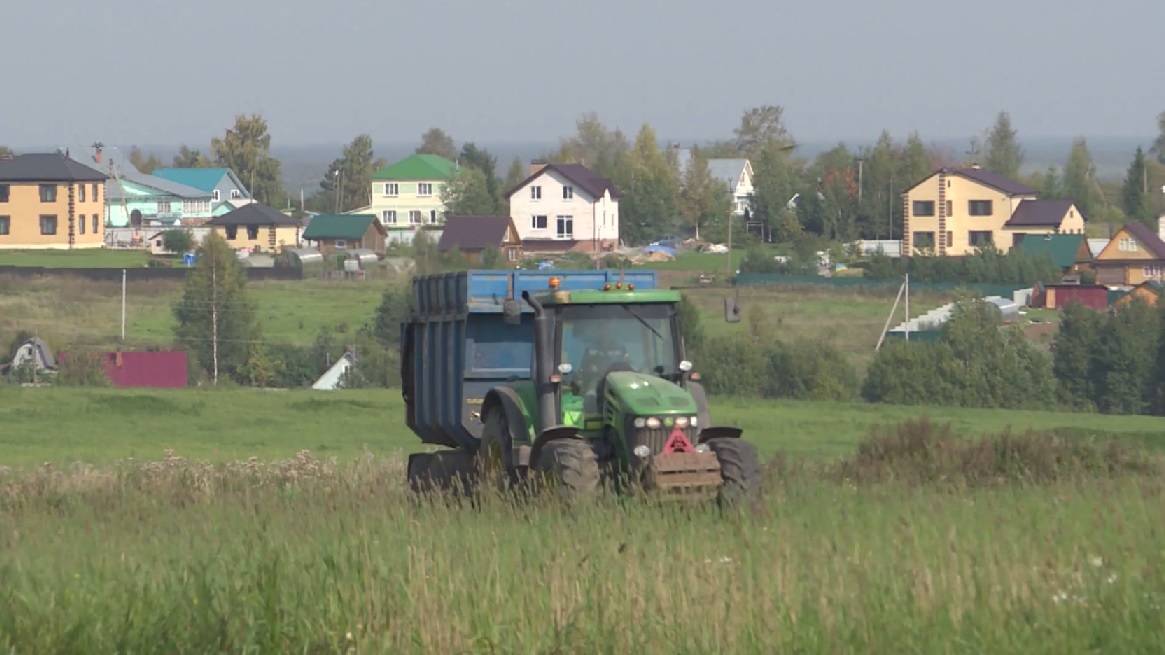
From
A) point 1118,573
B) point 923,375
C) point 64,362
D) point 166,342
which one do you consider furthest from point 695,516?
point 166,342

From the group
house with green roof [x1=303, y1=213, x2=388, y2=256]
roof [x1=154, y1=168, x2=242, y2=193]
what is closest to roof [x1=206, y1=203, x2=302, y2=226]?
house with green roof [x1=303, y1=213, x2=388, y2=256]

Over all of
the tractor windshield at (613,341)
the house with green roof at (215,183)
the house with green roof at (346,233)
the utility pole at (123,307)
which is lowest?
the tractor windshield at (613,341)

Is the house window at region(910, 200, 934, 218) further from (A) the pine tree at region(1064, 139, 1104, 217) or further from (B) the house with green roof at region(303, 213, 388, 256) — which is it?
(B) the house with green roof at region(303, 213, 388, 256)

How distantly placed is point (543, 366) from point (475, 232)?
237 ft

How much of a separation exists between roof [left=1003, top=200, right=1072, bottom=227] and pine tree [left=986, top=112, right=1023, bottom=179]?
1327 inches

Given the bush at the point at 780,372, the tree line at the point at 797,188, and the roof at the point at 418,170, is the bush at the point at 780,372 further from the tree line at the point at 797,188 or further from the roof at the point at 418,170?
the roof at the point at 418,170

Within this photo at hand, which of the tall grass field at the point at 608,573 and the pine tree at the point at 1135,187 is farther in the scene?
the pine tree at the point at 1135,187

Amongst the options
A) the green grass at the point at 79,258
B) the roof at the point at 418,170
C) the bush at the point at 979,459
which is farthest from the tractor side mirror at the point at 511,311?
the roof at the point at 418,170

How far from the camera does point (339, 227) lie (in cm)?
9481

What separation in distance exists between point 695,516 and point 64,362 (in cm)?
3872

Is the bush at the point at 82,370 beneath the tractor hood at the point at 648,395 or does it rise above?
beneath

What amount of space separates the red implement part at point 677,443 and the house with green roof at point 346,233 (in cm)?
7964

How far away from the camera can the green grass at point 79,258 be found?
7638 centimetres

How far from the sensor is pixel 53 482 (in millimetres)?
19062
